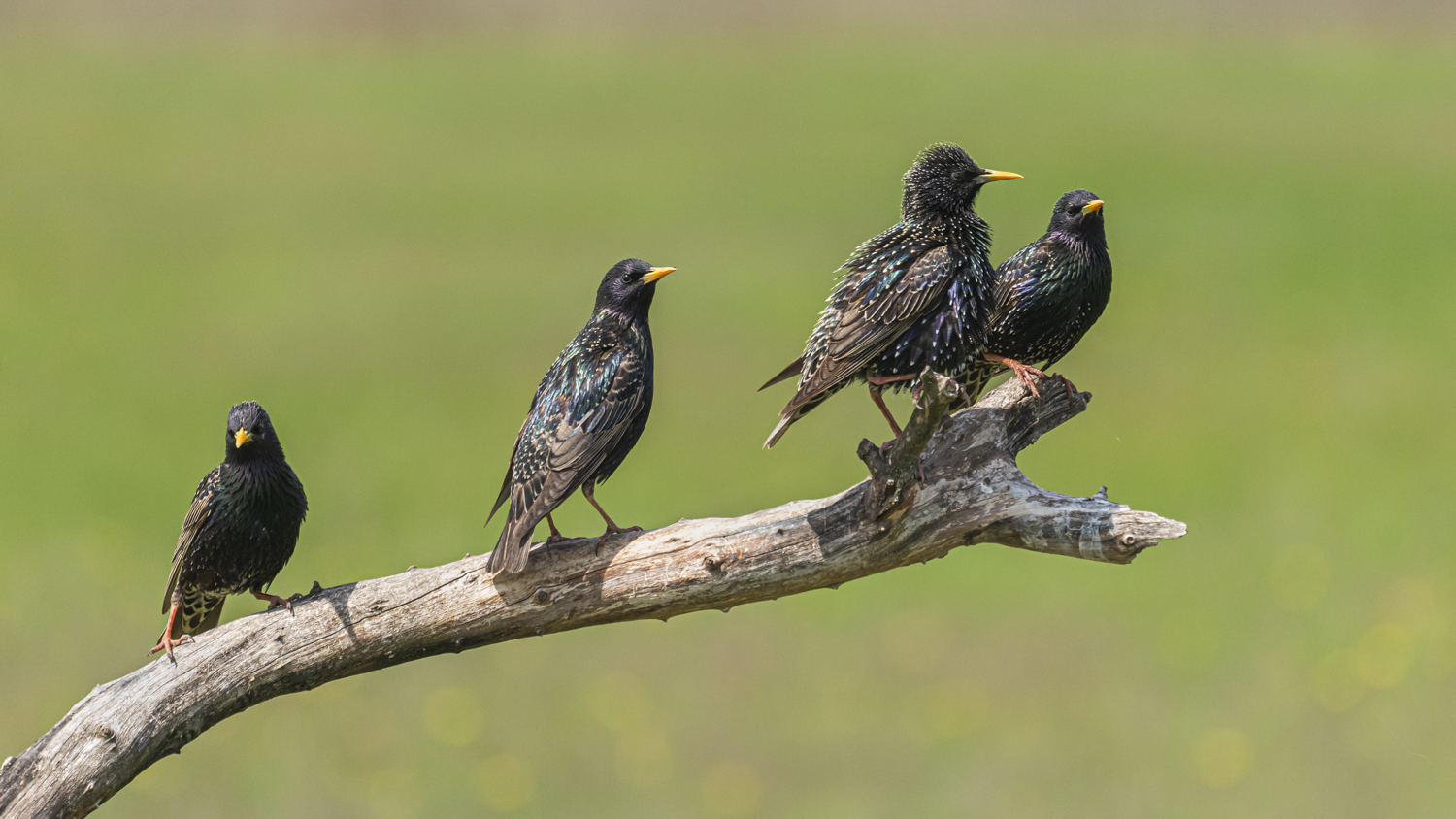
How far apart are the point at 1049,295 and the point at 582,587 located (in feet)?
9.25

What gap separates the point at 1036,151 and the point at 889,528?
33.3 meters

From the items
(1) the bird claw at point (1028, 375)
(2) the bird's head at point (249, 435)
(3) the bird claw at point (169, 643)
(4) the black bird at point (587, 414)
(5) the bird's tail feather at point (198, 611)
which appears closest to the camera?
(3) the bird claw at point (169, 643)

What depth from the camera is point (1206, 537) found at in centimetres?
2341

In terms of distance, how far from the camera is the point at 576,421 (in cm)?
726

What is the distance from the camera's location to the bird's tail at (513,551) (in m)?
6.65

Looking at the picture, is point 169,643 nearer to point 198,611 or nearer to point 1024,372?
point 198,611

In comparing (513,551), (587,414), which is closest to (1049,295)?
(587,414)

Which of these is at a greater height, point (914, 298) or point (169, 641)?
point (914, 298)

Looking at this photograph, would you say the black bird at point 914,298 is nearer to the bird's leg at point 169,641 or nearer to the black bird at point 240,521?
the black bird at point 240,521

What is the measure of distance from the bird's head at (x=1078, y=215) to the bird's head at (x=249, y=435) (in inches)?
162

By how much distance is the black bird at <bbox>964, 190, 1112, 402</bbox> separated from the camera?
309 inches

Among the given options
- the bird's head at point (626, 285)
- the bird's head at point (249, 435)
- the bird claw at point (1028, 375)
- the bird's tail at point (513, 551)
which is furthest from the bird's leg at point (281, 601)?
the bird claw at point (1028, 375)

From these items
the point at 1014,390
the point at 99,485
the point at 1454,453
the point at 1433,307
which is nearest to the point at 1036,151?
the point at 1433,307

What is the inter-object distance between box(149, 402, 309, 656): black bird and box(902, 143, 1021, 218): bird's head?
330 cm
